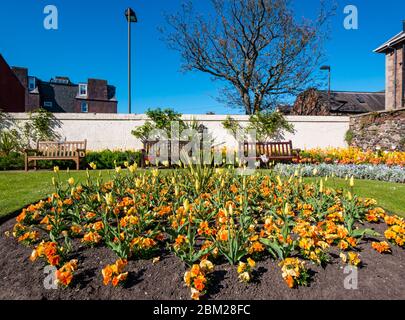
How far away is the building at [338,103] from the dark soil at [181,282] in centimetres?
2510

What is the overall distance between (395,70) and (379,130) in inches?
258

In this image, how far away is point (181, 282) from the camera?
1.68 meters

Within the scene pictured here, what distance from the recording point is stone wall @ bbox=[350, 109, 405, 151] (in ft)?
32.0

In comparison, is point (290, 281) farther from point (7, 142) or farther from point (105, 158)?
point (7, 142)

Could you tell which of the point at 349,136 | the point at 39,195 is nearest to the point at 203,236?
the point at 39,195

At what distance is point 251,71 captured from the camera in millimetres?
15859

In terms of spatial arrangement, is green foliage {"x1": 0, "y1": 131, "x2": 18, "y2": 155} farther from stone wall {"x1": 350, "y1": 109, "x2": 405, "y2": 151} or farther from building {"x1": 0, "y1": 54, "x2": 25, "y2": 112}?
stone wall {"x1": 350, "y1": 109, "x2": 405, "y2": 151}

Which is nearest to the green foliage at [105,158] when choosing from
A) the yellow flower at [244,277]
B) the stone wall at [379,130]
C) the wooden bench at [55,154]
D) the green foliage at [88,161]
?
the green foliage at [88,161]

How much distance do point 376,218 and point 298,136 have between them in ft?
32.7

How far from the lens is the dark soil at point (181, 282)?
1.57 meters

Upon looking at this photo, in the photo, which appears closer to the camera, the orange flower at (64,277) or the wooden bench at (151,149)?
the orange flower at (64,277)

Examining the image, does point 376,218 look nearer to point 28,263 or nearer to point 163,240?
point 163,240

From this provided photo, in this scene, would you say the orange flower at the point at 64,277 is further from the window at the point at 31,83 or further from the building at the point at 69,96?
the window at the point at 31,83
